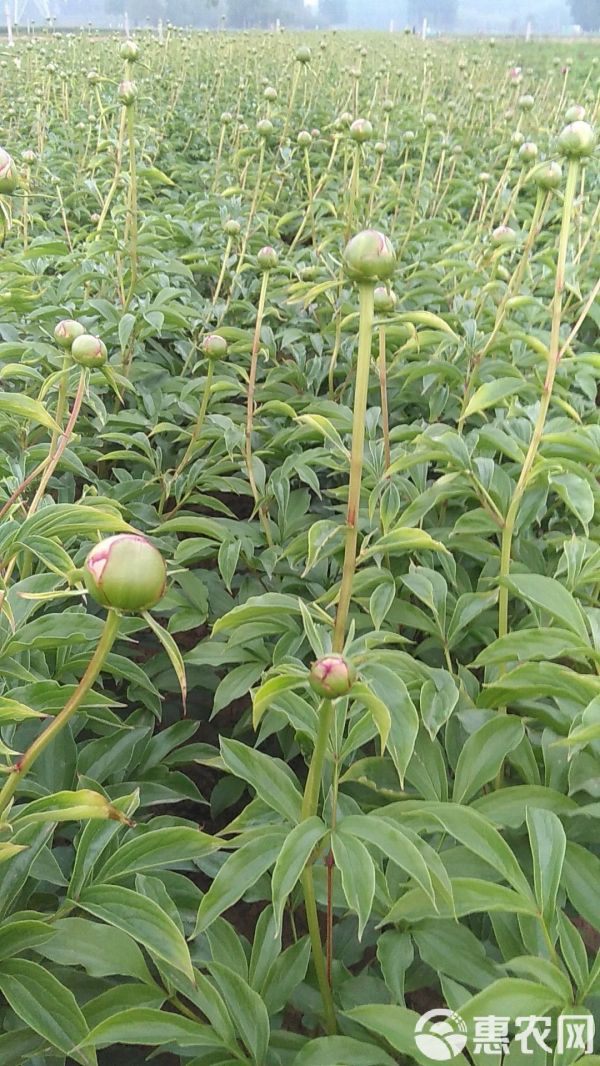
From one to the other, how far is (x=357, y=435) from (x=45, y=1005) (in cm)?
56

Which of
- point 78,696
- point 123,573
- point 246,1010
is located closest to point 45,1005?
point 246,1010

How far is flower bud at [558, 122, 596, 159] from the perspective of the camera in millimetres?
958

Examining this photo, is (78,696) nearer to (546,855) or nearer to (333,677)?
(333,677)

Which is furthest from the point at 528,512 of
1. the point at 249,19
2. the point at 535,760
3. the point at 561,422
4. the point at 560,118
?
the point at 249,19

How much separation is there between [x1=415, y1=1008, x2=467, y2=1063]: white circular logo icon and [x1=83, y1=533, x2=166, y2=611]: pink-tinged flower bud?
410 millimetres

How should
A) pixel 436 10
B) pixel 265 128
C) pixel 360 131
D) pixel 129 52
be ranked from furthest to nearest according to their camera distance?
pixel 436 10, pixel 265 128, pixel 129 52, pixel 360 131

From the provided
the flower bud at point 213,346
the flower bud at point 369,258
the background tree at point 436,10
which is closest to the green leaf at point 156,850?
the flower bud at point 369,258

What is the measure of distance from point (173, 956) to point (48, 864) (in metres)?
0.22

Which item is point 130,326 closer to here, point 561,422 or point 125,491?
point 125,491

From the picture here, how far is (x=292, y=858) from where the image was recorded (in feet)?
2.25

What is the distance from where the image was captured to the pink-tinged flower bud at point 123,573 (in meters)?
0.59

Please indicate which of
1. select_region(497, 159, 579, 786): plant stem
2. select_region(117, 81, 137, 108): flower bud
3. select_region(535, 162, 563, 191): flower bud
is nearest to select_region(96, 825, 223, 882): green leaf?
select_region(497, 159, 579, 786): plant stem

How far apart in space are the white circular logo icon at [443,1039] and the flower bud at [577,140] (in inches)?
35.9

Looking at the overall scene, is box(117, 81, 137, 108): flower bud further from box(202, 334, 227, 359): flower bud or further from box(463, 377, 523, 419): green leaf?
box(463, 377, 523, 419): green leaf
